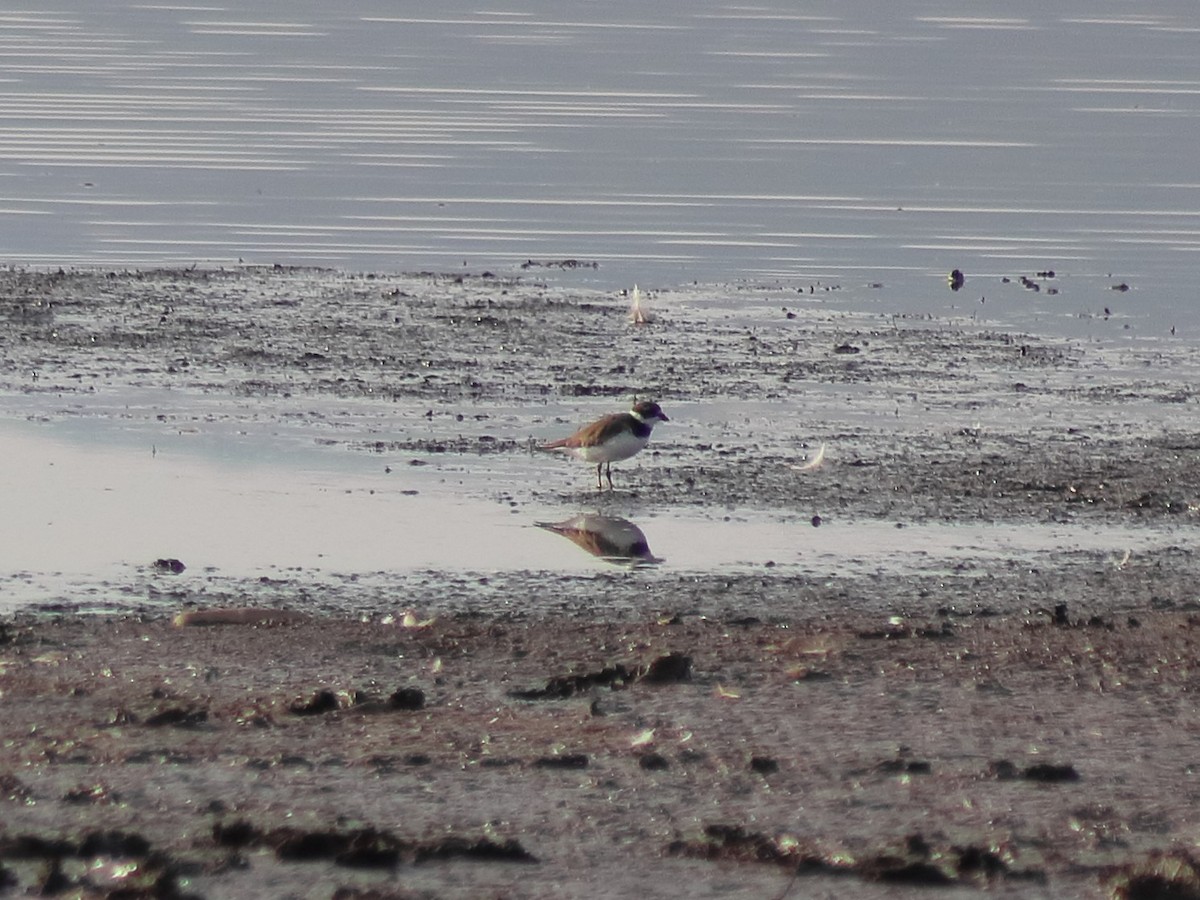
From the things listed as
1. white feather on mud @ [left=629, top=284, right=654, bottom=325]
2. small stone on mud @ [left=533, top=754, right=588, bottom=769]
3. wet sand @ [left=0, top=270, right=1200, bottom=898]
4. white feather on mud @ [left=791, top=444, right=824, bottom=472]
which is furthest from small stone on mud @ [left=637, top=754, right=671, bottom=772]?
white feather on mud @ [left=629, top=284, right=654, bottom=325]

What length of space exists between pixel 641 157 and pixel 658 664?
58.2ft

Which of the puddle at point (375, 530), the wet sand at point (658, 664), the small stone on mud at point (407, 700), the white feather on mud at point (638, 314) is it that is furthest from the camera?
the white feather on mud at point (638, 314)

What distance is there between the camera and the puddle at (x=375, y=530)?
391 inches

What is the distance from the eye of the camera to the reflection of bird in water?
33.6 feet

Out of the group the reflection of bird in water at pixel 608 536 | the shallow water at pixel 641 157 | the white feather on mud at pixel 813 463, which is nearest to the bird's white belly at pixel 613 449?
the reflection of bird in water at pixel 608 536

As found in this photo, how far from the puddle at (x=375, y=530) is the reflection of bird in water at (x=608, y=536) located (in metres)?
0.01

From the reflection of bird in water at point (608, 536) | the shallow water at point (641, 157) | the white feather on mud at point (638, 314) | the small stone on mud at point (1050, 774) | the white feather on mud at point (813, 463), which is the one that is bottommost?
the reflection of bird in water at point (608, 536)

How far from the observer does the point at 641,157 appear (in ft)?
82.4

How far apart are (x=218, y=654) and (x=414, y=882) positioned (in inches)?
103

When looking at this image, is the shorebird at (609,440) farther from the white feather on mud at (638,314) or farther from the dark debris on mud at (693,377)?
the white feather on mud at (638,314)

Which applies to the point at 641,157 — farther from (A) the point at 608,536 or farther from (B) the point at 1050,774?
(B) the point at 1050,774

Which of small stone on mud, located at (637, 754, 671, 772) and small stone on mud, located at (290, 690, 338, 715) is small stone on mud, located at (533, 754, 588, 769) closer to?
small stone on mud, located at (637, 754, 671, 772)

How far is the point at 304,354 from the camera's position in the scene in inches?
573

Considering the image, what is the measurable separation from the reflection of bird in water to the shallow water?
6052 mm
